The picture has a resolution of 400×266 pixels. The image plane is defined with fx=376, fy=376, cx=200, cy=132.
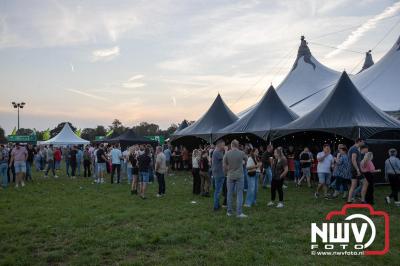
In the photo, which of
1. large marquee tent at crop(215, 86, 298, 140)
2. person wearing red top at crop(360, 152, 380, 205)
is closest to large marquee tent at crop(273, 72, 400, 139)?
large marquee tent at crop(215, 86, 298, 140)

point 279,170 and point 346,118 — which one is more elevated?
point 346,118

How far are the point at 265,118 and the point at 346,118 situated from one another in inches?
174

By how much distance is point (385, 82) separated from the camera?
18703 mm

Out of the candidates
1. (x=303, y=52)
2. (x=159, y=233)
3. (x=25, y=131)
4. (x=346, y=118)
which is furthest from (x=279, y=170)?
(x=25, y=131)

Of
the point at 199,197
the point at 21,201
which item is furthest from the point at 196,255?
the point at 21,201

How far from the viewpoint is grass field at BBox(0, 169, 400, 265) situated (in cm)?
495

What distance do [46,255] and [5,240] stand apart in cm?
123

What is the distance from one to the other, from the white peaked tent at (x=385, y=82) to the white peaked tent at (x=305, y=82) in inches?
90.3

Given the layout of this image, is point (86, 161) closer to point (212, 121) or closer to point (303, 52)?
point (212, 121)

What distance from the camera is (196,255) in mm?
5055

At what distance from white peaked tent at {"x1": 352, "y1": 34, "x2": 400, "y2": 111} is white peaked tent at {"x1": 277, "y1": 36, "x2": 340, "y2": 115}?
2295 millimetres

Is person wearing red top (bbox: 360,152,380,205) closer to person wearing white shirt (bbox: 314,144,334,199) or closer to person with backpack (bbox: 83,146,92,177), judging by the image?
person wearing white shirt (bbox: 314,144,334,199)

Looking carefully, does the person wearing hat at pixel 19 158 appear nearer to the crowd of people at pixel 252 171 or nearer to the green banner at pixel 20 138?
the crowd of people at pixel 252 171

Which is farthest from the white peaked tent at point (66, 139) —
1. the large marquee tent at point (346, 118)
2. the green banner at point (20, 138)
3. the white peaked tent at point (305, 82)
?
the large marquee tent at point (346, 118)
